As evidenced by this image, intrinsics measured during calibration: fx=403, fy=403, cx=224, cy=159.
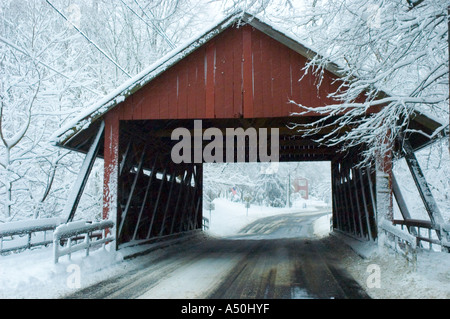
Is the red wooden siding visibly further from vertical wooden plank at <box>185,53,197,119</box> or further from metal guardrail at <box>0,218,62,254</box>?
metal guardrail at <box>0,218,62,254</box>

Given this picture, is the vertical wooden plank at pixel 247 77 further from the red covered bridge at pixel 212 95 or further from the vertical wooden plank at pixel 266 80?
the vertical wooden plank at pixel 266 80

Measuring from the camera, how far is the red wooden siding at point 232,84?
29.8 ft

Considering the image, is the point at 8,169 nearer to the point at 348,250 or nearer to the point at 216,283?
the point at 216,283

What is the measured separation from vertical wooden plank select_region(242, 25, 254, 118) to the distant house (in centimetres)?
6530

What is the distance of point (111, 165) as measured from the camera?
9375mm

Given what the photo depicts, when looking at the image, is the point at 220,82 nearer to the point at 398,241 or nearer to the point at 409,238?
the point at 398,241

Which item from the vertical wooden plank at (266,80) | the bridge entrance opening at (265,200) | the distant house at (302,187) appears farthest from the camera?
the distant house at (302,187)

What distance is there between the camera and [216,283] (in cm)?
668

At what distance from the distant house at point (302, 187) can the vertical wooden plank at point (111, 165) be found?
215 feet

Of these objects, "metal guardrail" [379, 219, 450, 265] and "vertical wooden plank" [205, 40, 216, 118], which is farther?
"vertical wooden plank" [205, 40, 216, 118]

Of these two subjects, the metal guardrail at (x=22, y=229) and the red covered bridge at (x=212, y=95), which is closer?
the metal guardrail at (x=22, y=229)

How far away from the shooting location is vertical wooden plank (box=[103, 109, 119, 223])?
930cm

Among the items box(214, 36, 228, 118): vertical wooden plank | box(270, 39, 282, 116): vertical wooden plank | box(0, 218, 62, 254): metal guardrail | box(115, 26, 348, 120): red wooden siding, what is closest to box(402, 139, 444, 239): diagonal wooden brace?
box(115, 26, 348, 120): red wooden siding

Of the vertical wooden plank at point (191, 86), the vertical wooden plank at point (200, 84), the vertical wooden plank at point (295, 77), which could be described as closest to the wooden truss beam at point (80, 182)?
the vertical wooden plank at point (191, 86)
